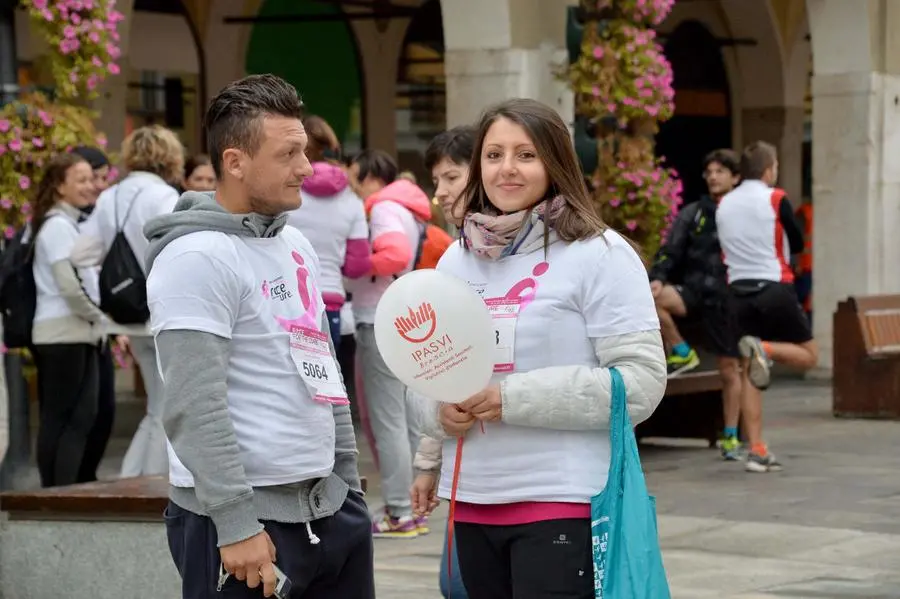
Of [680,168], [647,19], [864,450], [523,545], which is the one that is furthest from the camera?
[680,168]

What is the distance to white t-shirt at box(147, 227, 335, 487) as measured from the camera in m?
3.51

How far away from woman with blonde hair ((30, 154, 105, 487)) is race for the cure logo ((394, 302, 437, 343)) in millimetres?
5259

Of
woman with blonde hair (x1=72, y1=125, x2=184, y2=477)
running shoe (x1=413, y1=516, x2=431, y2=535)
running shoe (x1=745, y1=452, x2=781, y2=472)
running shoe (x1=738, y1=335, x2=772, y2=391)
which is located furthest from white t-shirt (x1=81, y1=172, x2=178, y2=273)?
running shoe (x1=745, y1=452, x2=781, y2=472)

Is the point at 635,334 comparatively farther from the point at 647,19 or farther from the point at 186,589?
the point at 647,19

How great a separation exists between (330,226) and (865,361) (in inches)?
251

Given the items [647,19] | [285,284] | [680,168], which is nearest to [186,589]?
[285,284]

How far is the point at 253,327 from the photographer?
3.59 m

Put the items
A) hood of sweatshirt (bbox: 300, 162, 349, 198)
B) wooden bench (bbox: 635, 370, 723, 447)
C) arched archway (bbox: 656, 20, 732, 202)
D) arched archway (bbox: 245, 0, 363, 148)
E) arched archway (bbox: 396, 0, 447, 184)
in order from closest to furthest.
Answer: hood of sweatshirt (bbox: 300, 162, 349, 198), wooden bench (bbox: 635, 370, 723, 447), arched archway (bbox: 245, 0, 363, 148), arched archway (bbox: 396, 0, 447, 184), arched archway (bbox: 656, 20, 732, 202)

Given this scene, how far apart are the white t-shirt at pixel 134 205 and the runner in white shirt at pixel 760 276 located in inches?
136

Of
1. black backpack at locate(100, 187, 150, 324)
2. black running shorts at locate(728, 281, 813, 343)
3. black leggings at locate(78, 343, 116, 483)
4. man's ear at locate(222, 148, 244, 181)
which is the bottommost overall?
black leggings at locate(78, 343, 116, 483)

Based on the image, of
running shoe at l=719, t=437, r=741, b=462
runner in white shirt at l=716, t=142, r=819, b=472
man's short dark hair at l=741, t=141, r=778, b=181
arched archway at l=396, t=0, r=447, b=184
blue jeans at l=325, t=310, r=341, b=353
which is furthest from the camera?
arched archway at l=396, t=0, r=447, b=184

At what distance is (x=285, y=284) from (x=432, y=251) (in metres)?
4.46

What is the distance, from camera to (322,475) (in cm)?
367

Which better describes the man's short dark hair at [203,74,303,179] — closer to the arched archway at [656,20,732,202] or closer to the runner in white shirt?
the runner in white shirt
